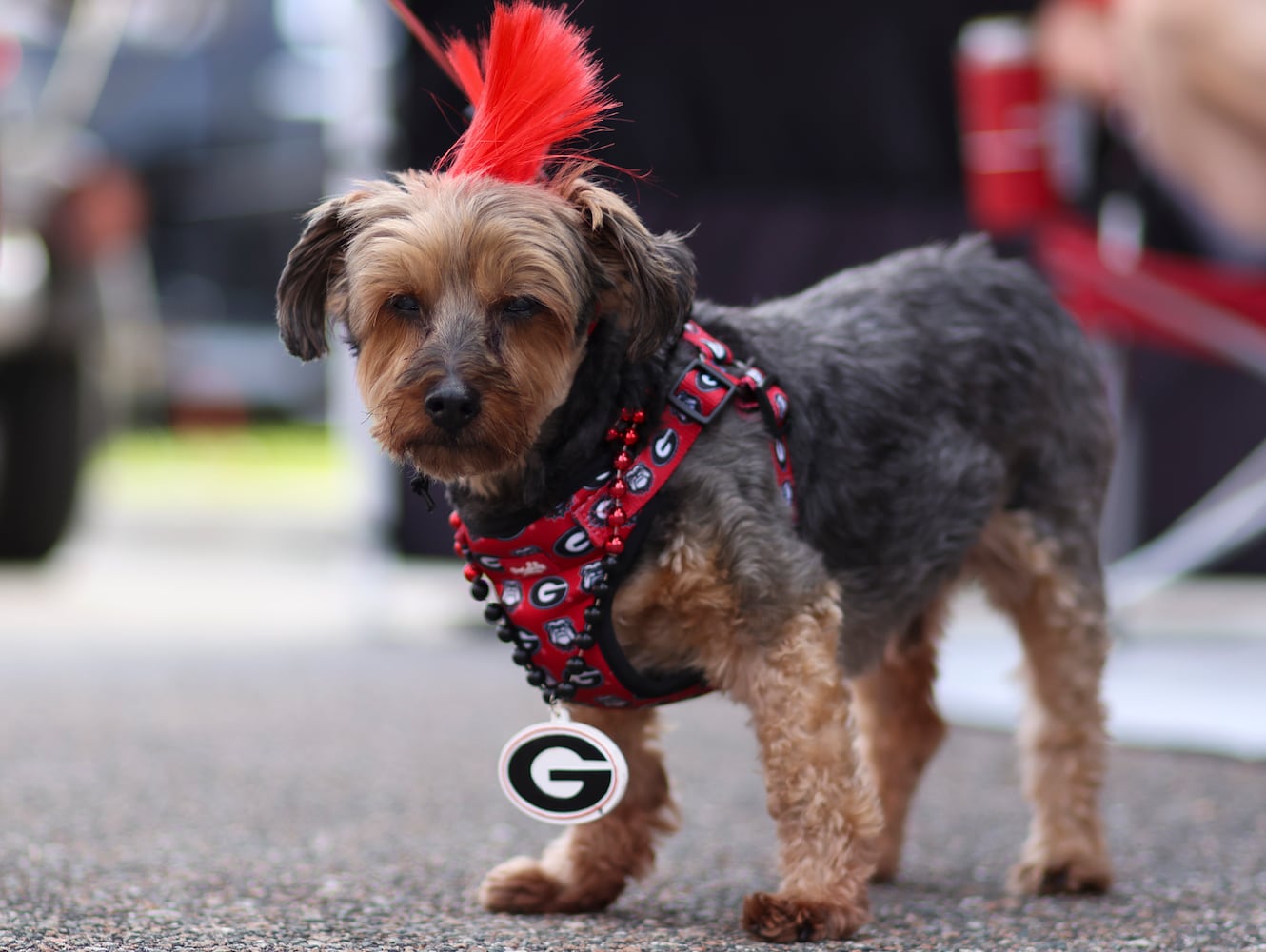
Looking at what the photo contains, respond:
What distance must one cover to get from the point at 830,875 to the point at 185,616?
23.7 ft

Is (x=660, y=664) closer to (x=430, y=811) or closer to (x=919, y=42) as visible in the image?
(x=430, y=811)

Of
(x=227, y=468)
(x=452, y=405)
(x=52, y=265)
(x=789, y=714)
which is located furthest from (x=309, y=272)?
(x=227, y=468)

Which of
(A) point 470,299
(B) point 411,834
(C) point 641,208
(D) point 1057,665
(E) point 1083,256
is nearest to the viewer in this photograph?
(A) point 470,299

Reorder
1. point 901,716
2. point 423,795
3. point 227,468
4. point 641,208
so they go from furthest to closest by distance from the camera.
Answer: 1. point 227,468
2. point 641,208
3. point 423,795
4. point 901,716

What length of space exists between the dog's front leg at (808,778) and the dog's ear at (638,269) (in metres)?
0.66

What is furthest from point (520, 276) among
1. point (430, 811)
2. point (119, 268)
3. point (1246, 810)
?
point (119, 268)

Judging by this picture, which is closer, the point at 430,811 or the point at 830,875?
the point at 830,875

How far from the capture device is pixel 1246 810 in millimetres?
5012

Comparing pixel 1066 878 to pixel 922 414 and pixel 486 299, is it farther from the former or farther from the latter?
pixel 486 299

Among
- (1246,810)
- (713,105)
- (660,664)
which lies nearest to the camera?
(660,664)

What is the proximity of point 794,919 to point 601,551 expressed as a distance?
2.67 feet

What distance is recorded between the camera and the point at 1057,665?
4.38 meters

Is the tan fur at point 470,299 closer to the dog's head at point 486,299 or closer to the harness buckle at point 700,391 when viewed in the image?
the dog's head at point 486,299

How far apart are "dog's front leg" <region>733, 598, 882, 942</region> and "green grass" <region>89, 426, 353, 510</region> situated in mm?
12810
